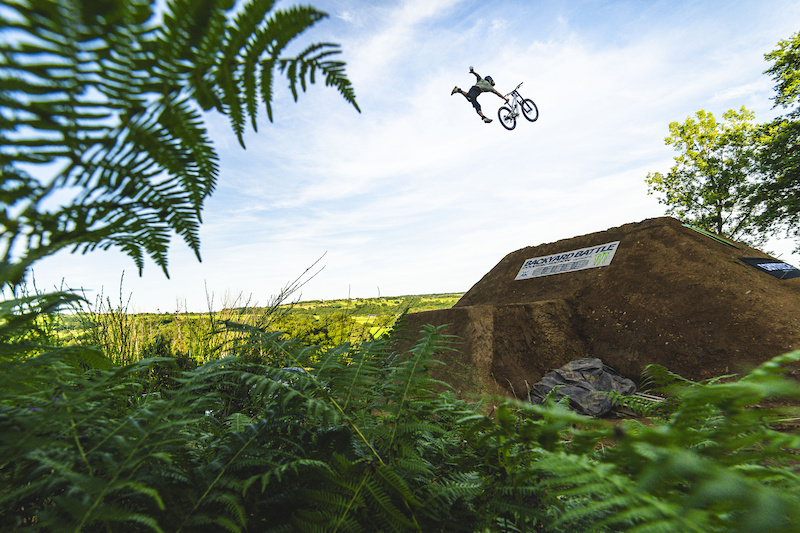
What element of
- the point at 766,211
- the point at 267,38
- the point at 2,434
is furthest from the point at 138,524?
the point at 766,211

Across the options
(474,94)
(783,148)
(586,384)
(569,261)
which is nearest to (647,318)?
(586,384)

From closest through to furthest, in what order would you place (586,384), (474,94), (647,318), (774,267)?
(586,384) < (647,318) < (774,267) < (474,94)

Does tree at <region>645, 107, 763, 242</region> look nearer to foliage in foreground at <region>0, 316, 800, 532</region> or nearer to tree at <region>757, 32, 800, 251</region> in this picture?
tree at <region>757, 32, 800, 251</region>

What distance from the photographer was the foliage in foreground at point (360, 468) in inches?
16.3

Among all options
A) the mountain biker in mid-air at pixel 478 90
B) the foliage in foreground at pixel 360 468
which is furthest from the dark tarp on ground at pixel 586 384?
the mountain biker in mid-air at pixel 478 90

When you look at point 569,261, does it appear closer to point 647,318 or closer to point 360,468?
point 647,318

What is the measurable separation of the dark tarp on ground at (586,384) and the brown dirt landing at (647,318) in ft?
0.88

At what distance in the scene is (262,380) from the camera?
2.27ft

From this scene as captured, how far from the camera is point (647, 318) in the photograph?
16.2 ft

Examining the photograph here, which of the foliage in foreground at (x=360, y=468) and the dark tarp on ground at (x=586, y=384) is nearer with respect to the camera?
the foliage in foreground at (x=360, y=468)

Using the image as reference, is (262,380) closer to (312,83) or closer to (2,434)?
(2,434)

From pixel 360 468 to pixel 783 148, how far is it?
56.7 feet

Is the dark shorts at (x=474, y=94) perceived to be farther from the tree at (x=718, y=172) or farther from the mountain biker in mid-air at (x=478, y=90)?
the tree at (x=718, y=172)

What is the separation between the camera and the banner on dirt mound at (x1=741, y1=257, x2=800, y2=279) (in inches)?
206
